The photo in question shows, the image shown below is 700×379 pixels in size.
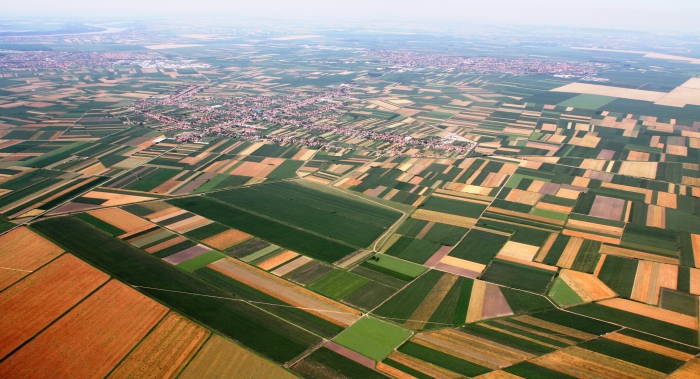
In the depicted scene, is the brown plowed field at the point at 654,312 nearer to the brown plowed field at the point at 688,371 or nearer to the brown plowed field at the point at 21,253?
the brown plowed field at the point at 688,371

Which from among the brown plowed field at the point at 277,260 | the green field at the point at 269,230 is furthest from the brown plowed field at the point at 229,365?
the green field at the point at 269,230

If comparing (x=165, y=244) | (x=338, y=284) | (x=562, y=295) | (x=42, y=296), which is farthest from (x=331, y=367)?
(x=165, y=244)

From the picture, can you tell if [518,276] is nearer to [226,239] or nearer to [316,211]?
[316,211]

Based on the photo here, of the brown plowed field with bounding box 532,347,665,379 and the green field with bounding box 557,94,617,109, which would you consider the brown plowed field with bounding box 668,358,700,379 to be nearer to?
the brown plowed field with bounding box 532,347,665,379

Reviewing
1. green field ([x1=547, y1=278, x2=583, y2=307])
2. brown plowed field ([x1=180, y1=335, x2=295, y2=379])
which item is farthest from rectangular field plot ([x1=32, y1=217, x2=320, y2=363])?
green field ([x1=547, y1=278, x2=583, y2=307])

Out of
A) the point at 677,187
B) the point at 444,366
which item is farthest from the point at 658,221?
the point at 444,366

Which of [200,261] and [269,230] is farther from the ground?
[269,230]
